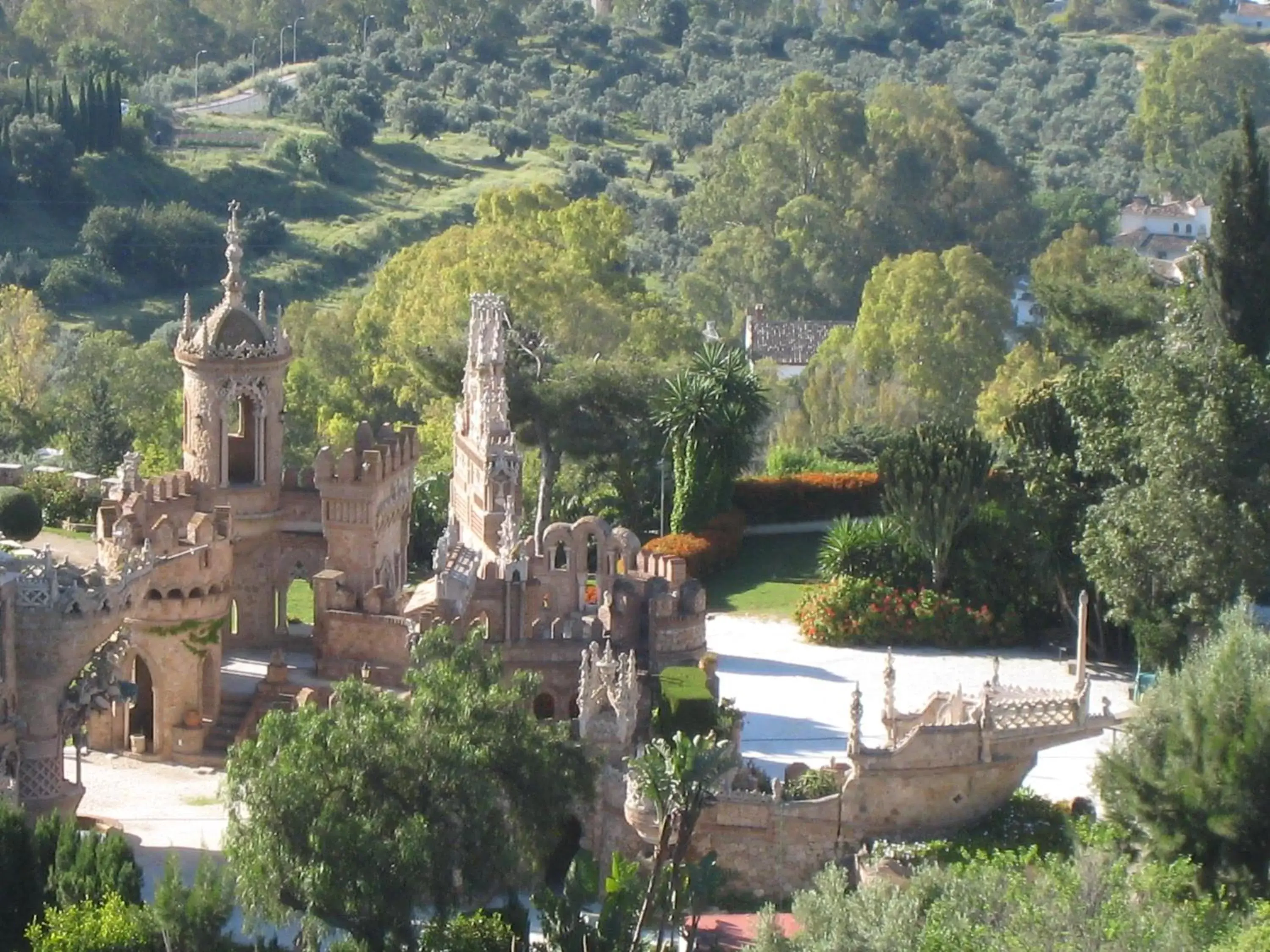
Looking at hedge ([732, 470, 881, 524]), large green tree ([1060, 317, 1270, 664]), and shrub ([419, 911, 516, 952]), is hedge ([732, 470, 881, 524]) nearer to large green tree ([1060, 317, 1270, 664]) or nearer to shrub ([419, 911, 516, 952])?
large green tree ([1060, 317, 1270, 664])

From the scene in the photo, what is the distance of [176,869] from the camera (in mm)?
35094

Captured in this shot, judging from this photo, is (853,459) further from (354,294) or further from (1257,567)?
(354,294)

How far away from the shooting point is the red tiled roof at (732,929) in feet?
121

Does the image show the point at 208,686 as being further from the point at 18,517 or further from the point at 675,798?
the point at 18,517

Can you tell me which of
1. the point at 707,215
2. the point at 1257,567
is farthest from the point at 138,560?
the point at 707,215

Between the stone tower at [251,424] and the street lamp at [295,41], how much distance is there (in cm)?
10104

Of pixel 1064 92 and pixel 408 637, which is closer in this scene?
pixel 408 637

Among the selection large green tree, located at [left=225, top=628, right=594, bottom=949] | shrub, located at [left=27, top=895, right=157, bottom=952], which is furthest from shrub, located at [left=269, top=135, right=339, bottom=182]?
shrub, located at [left=27, top=895, right=157, bottom=952]

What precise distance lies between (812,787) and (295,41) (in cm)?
11196

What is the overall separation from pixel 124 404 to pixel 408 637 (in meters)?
29.2

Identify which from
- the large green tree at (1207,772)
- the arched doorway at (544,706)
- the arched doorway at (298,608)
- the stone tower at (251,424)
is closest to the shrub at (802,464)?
the arched doorway at (298,608)

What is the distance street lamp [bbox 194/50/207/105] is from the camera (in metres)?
134

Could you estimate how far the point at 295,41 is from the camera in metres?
147

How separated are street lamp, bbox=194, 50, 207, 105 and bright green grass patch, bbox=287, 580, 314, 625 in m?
81.7
